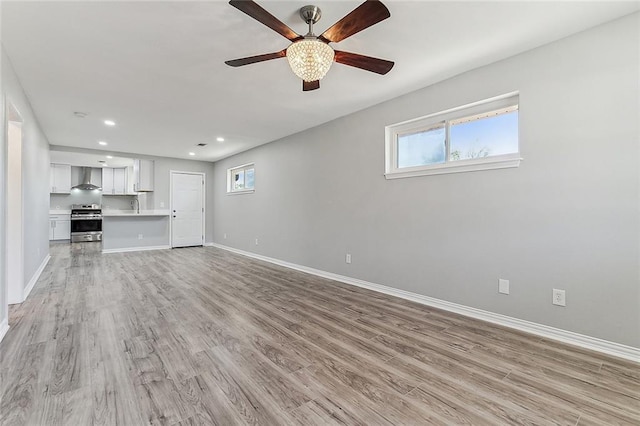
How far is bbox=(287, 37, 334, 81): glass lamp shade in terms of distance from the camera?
1.85m

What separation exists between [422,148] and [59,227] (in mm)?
10852

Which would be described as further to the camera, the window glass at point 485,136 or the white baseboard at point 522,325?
the window glass at point 485,136

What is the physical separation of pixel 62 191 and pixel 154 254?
502cm

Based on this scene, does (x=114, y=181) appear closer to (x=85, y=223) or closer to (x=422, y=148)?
(x=85, y=223)

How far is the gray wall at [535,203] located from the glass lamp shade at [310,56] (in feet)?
4.35

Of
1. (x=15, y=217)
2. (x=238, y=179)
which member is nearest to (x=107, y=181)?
(x=238, y=179)

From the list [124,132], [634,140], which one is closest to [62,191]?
[124,132]

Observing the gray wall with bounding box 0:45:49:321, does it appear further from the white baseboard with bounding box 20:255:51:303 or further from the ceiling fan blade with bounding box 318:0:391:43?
the ceiling fan blade with bounding box 318:0:391:43

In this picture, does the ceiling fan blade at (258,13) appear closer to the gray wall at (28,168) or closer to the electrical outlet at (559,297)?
the gray wall at (28,168)

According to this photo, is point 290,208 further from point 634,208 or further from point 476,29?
point 634,208

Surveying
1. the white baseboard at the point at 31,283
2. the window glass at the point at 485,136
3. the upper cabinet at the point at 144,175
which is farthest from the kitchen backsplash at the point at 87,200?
the window glass at the point at 485,136

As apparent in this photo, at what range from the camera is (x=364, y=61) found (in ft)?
6.82

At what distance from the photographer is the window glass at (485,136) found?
8.75ft

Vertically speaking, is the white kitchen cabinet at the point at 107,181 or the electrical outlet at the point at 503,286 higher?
the white kitchen cabinet at the point at 107,181
